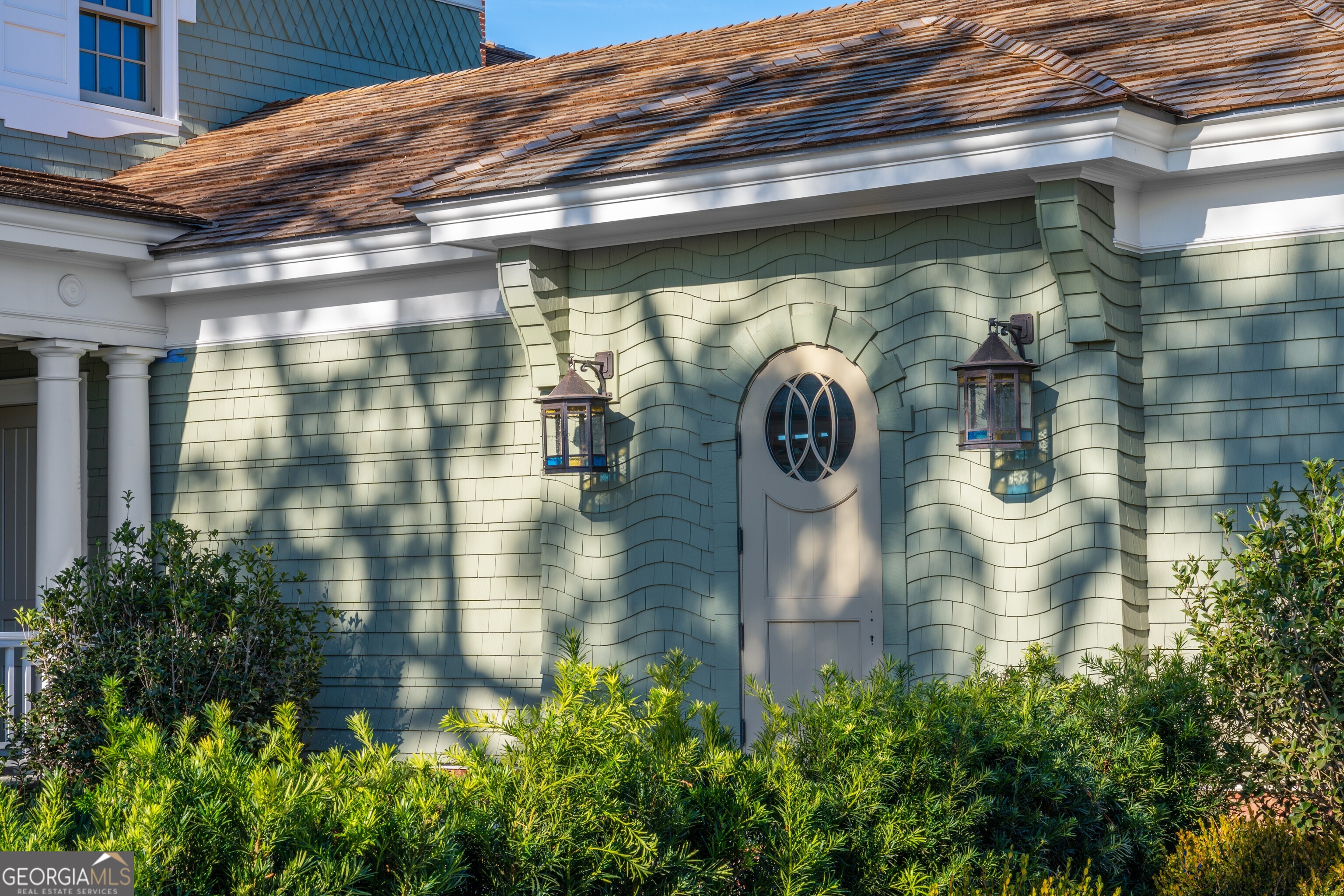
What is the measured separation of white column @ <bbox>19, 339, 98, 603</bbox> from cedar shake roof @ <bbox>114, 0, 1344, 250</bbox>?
1145mm

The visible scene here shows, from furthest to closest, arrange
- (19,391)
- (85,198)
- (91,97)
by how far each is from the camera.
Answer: (91,97) → (19,391) → (85,198)

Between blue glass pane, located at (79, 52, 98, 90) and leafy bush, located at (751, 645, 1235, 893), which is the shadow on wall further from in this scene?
leafy bush, located at (751, 645, 1235, 893)

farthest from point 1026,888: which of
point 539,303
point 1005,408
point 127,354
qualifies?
point 127,354

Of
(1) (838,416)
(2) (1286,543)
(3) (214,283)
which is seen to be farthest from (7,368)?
(2) (1286,543)

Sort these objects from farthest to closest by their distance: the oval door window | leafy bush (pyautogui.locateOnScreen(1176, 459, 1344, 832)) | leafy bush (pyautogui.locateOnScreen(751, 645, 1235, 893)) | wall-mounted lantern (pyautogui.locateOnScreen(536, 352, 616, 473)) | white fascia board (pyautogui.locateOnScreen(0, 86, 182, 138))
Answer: white fascia board (pyautogui.locateOnScreen(0, 86, 182, 138)), wall-mounted lantern (pyautogui.locateOnScreen(536, 352, 616, 473)), the oval door window, leafy bush (pyautogui.locateOnScreen(1176, 459, 1344, 832)), leafy bush (pyautogui.locateOnScreen(751, 645, 1235, 893))

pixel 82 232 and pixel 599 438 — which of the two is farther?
pixel 82 232

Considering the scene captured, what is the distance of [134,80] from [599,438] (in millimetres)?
6548

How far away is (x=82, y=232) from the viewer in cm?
911

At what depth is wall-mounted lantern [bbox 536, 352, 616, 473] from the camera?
7.89 m

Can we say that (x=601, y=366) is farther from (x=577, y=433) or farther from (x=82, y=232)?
(x=82, y=232)

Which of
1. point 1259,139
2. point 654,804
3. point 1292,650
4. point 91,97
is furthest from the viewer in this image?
point 91,97

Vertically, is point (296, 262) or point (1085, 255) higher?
point (296, 262)

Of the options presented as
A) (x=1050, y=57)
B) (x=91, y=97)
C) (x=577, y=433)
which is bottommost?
(x=577, y=433)

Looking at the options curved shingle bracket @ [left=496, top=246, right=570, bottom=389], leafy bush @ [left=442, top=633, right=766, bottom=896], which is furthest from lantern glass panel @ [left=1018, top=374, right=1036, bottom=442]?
leafy bush @ [left=442, top=633, right=766, bottom=896]
